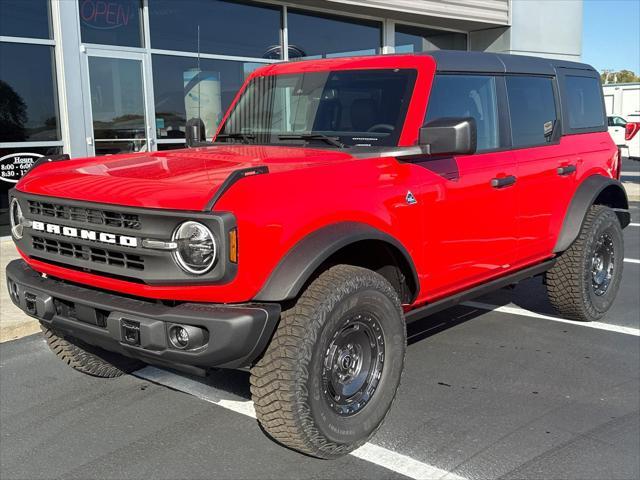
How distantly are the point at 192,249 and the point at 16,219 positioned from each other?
1.47 metres

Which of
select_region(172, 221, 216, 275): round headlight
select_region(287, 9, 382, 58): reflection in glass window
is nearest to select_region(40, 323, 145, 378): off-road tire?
select_region(172, 221, 216, 275): round headlight

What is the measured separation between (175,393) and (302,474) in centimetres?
125

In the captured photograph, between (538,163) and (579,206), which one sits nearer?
(538,163)

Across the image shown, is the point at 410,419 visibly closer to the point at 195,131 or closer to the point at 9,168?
the point at 195,131

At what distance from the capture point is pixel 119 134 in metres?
9.95

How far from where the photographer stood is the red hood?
9.32ft

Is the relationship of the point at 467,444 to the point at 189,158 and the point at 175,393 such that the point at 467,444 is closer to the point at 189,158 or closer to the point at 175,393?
the point at 175,393

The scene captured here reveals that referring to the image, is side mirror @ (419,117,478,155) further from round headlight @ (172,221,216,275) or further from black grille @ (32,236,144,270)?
black grille @ (32,236,144,270)

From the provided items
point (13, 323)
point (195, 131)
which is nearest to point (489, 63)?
point (195, 131)

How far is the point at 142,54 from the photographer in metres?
10.1

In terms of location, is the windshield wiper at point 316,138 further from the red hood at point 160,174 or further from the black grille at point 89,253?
the black grille at point 89,253

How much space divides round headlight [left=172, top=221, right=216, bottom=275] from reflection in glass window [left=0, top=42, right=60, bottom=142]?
23.5ft

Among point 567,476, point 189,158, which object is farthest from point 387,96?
point 567,476

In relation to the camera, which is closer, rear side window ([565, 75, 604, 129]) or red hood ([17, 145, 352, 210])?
red hood ([17, 145, 352, 210])
